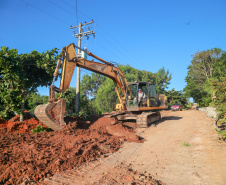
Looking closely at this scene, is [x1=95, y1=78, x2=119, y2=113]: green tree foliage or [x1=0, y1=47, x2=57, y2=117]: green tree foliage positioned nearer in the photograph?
[x1=0, y1=47, x2=57, y2=117]: green tree foliage

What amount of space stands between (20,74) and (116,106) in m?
Answer: 7.04

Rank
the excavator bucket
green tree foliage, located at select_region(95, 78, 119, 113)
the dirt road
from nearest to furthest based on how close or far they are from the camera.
A: the dirt road < the excavator bucket < green tree foliage, located at select_region(95, 78, 119, 113)

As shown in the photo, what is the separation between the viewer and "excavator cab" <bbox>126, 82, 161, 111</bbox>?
11992 millimetres

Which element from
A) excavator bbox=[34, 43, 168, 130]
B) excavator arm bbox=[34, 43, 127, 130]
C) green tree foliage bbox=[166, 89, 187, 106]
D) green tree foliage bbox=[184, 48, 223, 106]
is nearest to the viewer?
excavator arm bbox=[34, 43, 127, 130]

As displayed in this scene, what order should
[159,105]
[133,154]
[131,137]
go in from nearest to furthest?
[133,154] → [131,137] → [159,105]

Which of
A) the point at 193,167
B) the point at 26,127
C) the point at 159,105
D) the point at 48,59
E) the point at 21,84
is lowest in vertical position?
the point at 193,167

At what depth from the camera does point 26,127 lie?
8875mm

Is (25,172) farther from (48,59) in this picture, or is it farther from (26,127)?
(48,59)

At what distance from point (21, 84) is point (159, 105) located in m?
10.1

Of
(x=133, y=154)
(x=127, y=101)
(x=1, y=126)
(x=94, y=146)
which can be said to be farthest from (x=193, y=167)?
(x=1, y=126)

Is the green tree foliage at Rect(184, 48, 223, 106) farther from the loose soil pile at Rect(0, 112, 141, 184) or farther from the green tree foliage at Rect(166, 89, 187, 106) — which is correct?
the loose soil pile at Rect(0, 112, 141, 184)

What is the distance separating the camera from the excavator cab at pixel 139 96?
1199 cm

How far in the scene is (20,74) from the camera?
31.8ft

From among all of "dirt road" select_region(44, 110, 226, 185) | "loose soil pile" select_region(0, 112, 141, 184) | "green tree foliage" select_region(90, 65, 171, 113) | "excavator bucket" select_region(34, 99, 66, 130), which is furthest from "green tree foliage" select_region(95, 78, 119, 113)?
"dirt road" select_region(44, 110, 226, 185)
